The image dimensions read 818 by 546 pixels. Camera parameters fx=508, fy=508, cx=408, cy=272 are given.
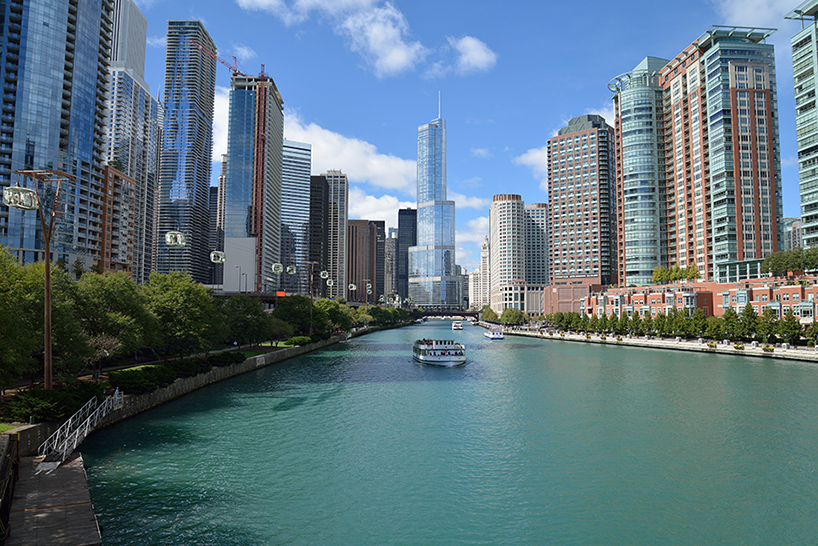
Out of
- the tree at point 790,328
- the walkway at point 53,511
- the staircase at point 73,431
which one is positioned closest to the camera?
the walkway at point 53,511

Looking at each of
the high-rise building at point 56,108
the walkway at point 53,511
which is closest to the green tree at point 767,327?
the walkway at point 53,511

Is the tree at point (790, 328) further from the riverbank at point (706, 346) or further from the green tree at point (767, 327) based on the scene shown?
the riverbank at point (706, 346)

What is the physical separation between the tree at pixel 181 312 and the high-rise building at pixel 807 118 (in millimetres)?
163597

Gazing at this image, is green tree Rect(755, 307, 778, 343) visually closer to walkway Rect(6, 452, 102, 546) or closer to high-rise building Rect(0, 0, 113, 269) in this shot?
walkway Rect(6, 452, 102, 546)

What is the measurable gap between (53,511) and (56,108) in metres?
163

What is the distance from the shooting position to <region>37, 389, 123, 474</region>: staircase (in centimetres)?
2964

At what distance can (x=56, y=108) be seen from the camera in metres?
148

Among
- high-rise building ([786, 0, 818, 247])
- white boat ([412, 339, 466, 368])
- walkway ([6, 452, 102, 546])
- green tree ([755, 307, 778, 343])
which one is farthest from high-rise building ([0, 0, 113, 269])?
high-rise building ([786, 0, 818, 247])

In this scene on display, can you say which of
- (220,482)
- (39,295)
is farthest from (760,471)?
(39,295)

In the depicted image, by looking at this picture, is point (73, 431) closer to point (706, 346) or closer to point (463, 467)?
point (463, 467)

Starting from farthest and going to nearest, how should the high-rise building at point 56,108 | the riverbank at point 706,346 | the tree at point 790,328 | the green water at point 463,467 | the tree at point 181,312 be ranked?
the high-rise building at point 56,108 → the tree at point 790,328 → the riverbank at point 706,346 → the tree at point 181,312 → the green water at point 463,467

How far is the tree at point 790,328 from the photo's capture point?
105 meters

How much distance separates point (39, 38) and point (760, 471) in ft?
611

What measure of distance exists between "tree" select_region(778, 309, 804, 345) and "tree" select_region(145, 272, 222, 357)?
4376 inches
